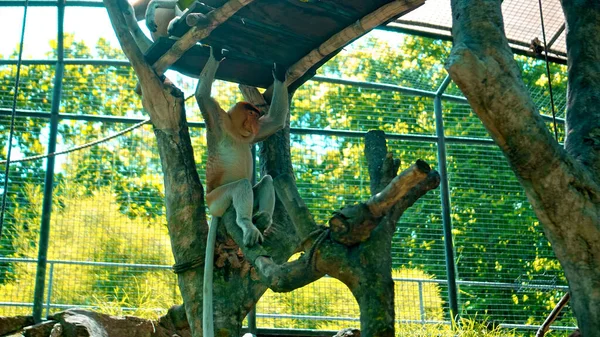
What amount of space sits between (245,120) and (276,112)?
0.30 meters

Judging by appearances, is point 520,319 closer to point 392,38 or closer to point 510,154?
point 392,38

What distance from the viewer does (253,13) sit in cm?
580

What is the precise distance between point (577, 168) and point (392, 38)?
8199mm

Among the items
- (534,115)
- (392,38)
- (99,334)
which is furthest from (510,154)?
(392,38)

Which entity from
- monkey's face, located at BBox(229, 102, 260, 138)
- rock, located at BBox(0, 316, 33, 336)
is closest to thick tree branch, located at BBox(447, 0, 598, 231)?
monkey's face, located at BBox(229, 102, 260, 138)

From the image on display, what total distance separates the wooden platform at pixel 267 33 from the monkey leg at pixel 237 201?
1209 mm

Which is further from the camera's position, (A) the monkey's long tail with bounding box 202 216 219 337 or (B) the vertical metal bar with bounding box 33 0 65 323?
(B) the vertical metal bar with bounding box 33 0 65 323

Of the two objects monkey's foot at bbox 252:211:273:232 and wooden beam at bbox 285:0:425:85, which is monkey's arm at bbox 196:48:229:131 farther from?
monkey's foot at bbox 252:211:273:232

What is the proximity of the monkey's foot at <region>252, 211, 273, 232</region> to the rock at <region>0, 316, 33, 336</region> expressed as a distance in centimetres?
286

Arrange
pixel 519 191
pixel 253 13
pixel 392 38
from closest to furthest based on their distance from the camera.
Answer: pixel 253 13 < pixel 519 191 < pixel 392 38

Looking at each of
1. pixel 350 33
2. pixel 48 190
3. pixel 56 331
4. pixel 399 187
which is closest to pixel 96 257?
pixel 48 190

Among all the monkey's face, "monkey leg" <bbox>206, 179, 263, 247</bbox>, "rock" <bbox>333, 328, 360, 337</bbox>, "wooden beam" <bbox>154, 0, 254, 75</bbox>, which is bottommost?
"rock" <bbox>333, 328, 360, 337</bbox>

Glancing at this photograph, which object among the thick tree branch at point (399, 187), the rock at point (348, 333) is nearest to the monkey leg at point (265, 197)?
the rock at point (348, 333)

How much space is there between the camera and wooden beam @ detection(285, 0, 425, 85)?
5965 mm
